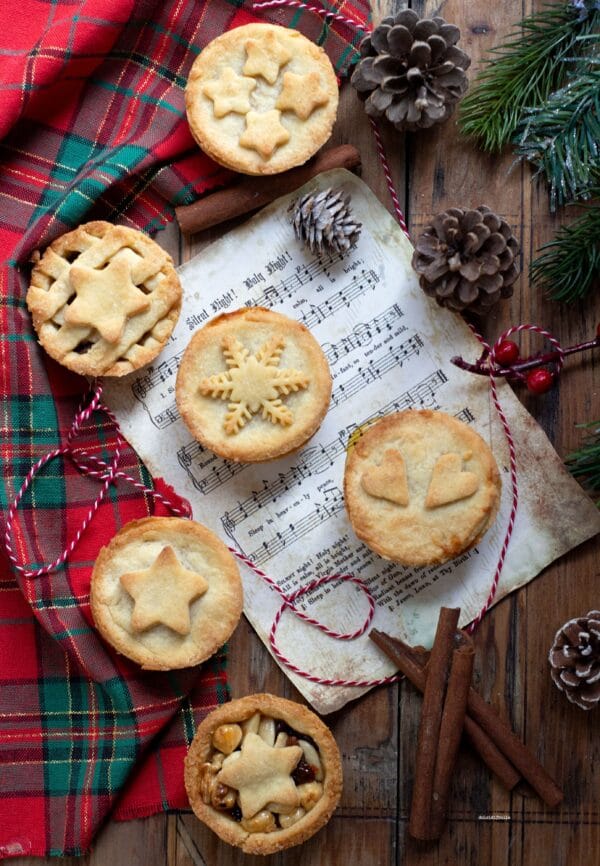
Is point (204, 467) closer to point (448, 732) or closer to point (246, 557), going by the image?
point (246, 557)

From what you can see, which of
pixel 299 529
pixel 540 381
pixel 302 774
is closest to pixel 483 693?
pixel 302 774

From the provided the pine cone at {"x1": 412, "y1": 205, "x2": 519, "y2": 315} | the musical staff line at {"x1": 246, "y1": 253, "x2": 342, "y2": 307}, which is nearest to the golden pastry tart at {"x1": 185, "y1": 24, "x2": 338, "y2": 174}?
the musical staff line at {"x1": 246, "y1": 253, "x2": 342, "y2": 307}

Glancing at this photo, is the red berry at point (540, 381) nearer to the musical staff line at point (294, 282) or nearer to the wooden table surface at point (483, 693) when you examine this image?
the wooden table surface at point (483, 693)

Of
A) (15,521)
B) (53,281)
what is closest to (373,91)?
(53,281)

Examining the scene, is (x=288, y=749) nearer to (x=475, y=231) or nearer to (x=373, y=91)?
(x=475, y=231)

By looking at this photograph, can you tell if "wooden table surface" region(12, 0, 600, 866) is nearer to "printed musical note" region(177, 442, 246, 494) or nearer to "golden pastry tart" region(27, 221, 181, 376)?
"golden pastry tart" region(27, 221, 181, 376)

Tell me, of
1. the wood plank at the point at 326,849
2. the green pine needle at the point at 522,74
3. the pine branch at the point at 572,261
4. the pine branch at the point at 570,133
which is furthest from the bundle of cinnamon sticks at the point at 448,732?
the green pine needle at the point at 522,74

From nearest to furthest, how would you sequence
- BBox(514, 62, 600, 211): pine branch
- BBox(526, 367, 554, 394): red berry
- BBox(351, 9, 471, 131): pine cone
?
BBox(514, 62, 600, 211): pine branch → BBox(351, 9, 471, 131): pine cone → BBox(526, 367, 554, 394): red berry
